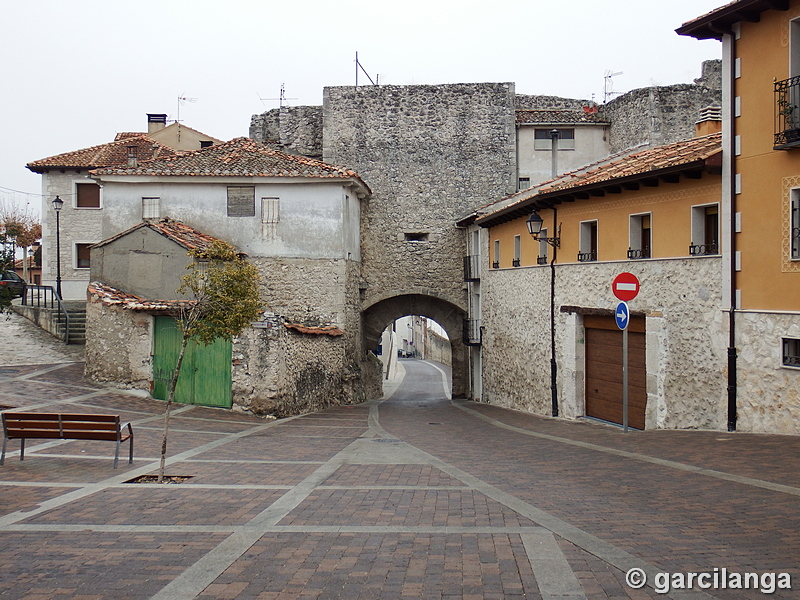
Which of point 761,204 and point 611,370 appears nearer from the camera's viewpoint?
point 761,204

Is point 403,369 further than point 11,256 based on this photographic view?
Yes

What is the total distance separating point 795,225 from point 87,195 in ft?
100.0

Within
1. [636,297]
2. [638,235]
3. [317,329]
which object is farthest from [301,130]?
[636,297]

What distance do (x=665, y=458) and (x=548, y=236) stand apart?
915 cm

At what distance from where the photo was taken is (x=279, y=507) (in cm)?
761

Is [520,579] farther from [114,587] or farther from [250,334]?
[250,334]

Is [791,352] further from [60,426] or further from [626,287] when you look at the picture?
[60,426]

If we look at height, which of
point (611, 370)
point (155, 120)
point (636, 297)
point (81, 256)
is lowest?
point (611, 370)

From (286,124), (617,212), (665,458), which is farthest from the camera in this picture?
(286,124)

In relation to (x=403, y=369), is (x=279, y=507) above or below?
above

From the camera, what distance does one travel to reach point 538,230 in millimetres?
17391

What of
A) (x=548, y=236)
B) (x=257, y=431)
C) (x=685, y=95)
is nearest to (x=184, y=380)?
(x=257, y=431)

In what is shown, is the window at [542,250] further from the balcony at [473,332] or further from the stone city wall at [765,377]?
the balcony at [473,332]

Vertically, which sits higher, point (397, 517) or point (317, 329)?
point (317, 329)
